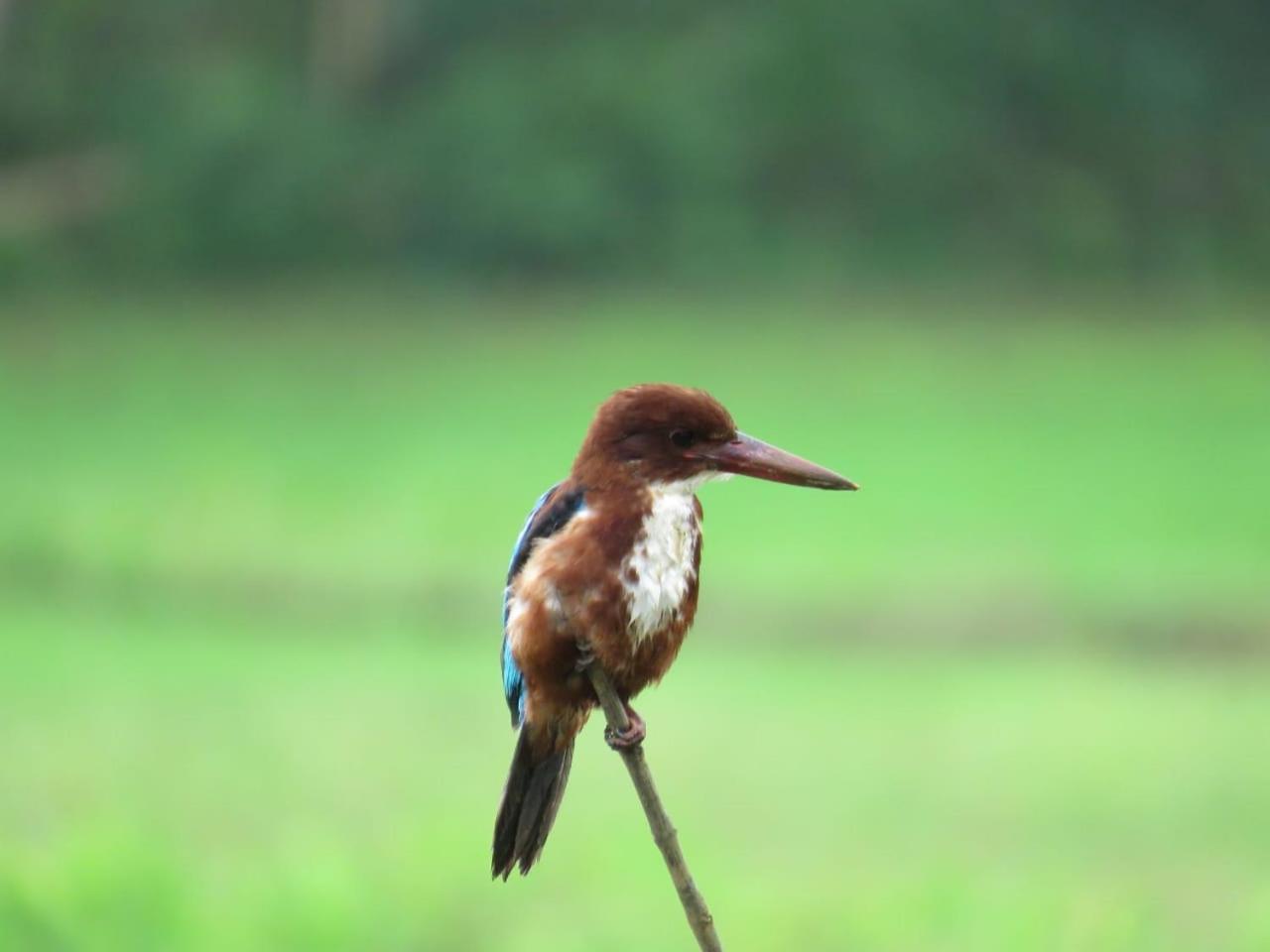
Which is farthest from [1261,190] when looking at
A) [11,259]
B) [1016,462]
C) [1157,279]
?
[11,259]

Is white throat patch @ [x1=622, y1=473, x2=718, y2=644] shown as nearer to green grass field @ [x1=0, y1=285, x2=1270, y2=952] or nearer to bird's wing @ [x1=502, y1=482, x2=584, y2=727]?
bird's wing @ [x1=502, y1=482, x2=584, y2=727]

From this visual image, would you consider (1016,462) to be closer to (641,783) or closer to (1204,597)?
(1204,597)

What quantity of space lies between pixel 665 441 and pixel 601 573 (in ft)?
0.23

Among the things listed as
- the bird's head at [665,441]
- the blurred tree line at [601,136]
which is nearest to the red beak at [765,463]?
the bird's head at [665,441]

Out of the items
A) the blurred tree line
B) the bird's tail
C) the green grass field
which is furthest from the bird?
the blurred tree line

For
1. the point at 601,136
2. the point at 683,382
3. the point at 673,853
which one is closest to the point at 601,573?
the point at 673,853

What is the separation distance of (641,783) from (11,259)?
14.1 ft

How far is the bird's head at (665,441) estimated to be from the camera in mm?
838

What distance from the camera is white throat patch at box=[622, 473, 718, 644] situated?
89cm

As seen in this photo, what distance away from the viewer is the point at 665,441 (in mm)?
868

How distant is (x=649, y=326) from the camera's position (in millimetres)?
4871

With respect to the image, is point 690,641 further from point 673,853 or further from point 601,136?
point 673,853

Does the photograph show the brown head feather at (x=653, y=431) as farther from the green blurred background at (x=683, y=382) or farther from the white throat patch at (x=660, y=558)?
the green blurred background at (x=683, y=382)

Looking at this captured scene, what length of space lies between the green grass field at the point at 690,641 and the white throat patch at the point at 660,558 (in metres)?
1.45
